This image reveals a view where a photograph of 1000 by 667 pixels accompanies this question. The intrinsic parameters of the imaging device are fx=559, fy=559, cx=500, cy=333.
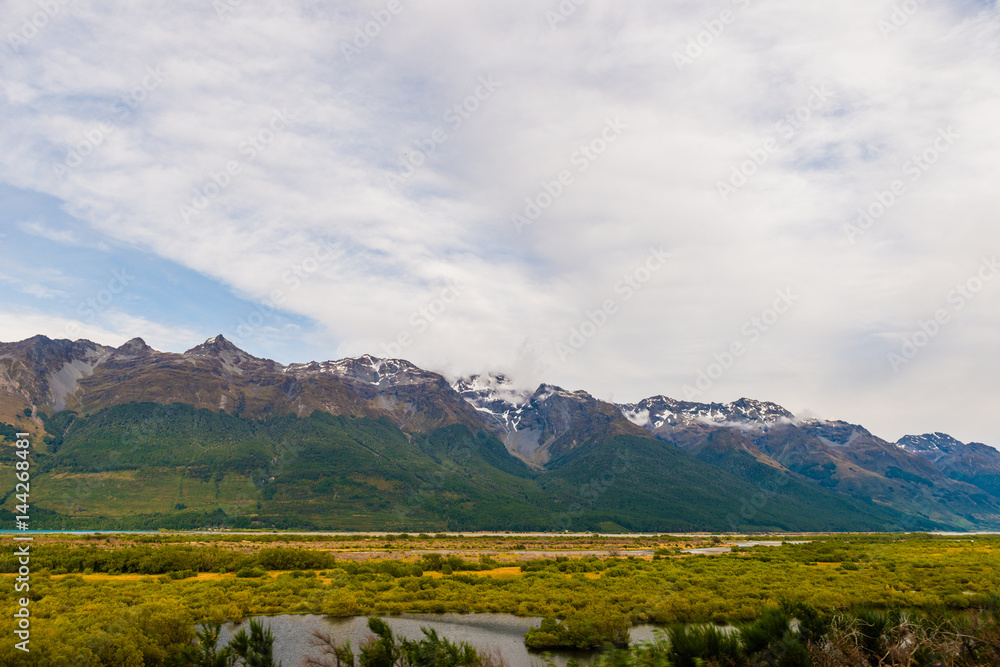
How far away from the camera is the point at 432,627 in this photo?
1624 inches

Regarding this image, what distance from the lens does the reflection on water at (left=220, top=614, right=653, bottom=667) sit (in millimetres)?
36391

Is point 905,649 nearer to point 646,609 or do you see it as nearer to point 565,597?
point 646,609

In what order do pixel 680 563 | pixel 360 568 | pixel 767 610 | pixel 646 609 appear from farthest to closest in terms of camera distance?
pixel 680 563 → pixel 360 568 → pixel 646 609 → pixel 767 610

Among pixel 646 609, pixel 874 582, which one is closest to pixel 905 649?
pixel 646 609

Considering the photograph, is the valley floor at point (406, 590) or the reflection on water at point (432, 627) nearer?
the valley floor at point (406, 590)

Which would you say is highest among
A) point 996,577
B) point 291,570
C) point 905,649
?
point 905,649

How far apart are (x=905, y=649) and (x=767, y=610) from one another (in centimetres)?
609

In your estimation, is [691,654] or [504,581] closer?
[691,654]

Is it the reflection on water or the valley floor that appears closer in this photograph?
the valley floor

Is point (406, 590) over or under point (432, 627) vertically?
under

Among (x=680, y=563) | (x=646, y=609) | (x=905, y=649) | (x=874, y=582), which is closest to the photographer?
(x=905, y=649)

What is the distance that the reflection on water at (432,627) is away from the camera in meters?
36.4

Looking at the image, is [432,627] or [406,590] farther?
[406,590]

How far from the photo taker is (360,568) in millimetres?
67375
